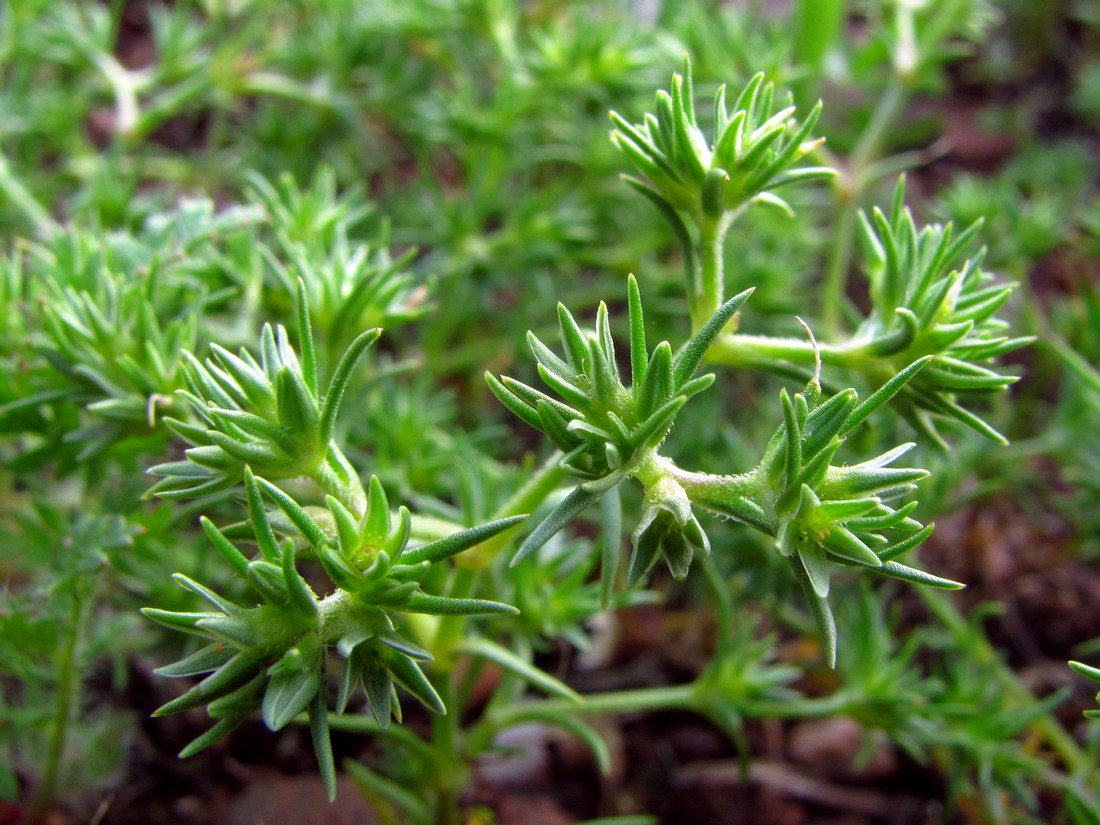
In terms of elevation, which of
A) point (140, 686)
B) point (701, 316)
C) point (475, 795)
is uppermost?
point (701, 316)

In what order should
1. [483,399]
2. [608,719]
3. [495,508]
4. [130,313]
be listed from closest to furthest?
[130,313] < [495,508] < [608,719] < [483,399]

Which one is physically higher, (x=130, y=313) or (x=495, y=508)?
(x=130, y=313)

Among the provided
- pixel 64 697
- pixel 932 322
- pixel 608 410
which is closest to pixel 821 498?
pixel 608 410

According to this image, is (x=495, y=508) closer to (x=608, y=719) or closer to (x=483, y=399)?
(x=608, y=719)

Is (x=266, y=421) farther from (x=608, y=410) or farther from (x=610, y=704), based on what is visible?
(x=610, y=704)

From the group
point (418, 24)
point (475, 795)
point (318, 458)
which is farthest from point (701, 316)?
point (418, 24)

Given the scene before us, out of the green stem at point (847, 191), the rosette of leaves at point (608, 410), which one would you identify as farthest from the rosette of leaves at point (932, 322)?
the green stem at point (847, 191)

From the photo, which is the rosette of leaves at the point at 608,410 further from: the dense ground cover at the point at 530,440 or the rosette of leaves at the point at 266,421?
the rosette of leaves at the point at 266,421
